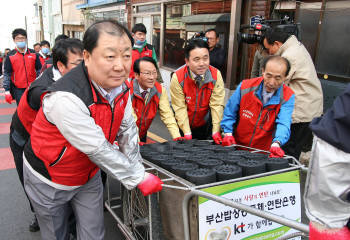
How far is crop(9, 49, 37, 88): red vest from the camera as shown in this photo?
5953 mm

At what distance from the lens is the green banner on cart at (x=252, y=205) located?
190 cm

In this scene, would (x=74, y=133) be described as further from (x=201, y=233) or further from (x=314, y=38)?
(x=314, y=38)

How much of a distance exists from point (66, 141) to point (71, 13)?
909 inches

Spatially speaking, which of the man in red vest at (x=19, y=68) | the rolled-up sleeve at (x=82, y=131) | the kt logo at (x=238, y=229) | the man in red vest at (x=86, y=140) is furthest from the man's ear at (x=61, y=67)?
the man in red vest at (x=19, y=68)

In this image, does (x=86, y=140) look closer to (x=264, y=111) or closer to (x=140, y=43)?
(x=264, y=111)

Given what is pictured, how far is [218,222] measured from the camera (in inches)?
76.1

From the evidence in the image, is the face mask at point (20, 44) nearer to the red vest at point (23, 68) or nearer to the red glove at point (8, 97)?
the red vest at point (23, 68)

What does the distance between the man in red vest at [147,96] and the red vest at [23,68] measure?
3.71 meters

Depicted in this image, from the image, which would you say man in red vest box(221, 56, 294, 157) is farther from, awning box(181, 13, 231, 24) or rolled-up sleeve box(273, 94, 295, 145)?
awning box(181, 13, 231, 24)

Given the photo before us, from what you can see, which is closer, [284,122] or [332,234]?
[332,234]

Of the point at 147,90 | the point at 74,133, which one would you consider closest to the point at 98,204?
the point at 74,133

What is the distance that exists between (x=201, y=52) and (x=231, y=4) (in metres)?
4.15

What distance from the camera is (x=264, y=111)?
2.81 m

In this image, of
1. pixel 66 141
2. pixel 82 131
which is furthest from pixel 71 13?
pixel 82 131
